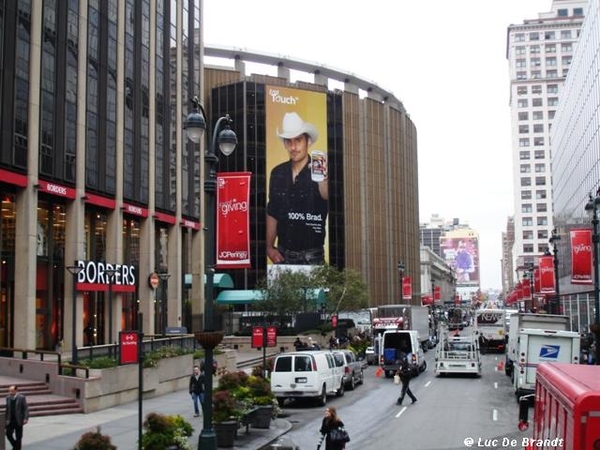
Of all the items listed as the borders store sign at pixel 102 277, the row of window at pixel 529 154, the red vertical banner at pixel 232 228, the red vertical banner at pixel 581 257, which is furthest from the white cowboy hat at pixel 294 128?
the row of window at pixel 529 154

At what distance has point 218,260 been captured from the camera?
57.1 ft

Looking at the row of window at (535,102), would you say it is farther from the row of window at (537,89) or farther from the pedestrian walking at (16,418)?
the pedestrian walking at (16,418)

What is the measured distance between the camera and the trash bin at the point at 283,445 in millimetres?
18078

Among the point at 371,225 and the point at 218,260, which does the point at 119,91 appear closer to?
the point at 218,260

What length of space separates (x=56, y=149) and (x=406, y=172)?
8277 centimetres

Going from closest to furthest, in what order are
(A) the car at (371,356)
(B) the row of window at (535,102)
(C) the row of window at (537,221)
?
(A) the car at (371,356), (C) the row of window at (537,221), (B) the row of window at (535,102)

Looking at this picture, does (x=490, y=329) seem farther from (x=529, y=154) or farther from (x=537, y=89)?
(x=537, y=89)

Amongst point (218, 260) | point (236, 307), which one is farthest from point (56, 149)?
point (236, 307)

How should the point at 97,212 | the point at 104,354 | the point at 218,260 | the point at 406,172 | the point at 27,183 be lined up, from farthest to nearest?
the point at 406,172
the point at 97,212
the point at 27,183
the point at 104,354
the point at 218,260

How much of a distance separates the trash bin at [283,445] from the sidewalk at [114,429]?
0.79 feet

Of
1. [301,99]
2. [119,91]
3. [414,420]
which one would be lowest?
[414,420]

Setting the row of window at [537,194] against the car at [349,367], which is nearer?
the car at [349,367]

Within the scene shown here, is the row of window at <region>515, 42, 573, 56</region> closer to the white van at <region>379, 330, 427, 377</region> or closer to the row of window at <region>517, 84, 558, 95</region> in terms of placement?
the row of window at <region>517, 84, 558, 95</region>

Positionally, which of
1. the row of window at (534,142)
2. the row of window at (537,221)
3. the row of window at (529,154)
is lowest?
the row of window at (537,221)
